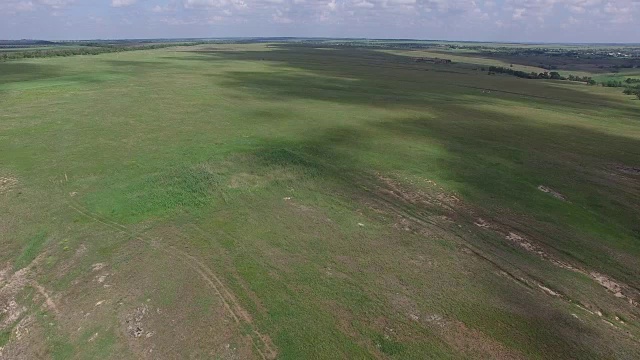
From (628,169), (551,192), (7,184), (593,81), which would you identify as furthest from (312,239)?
(593,81)

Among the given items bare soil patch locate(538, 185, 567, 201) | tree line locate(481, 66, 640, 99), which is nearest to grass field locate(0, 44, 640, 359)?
bare soil patch locate(538, 185, 567, 201)

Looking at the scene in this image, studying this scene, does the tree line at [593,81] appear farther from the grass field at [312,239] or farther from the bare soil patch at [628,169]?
the grass field at [312,239]

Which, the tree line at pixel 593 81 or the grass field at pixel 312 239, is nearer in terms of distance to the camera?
the grass field at pixel 312 239

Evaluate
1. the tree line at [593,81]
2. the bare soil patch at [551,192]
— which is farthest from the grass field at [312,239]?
the tree line at [593,81]

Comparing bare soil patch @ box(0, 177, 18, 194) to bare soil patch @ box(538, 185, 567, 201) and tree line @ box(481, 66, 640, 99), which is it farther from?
tree line @ box(481, 66, 640, 99)

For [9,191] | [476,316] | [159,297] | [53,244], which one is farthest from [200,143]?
[476,316]

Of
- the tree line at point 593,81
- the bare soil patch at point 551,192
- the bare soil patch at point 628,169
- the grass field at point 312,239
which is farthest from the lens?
the tree line at point 593,81

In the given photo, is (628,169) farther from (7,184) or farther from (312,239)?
(7,184)

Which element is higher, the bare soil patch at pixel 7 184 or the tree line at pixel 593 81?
the tree line at pixel 593 81
